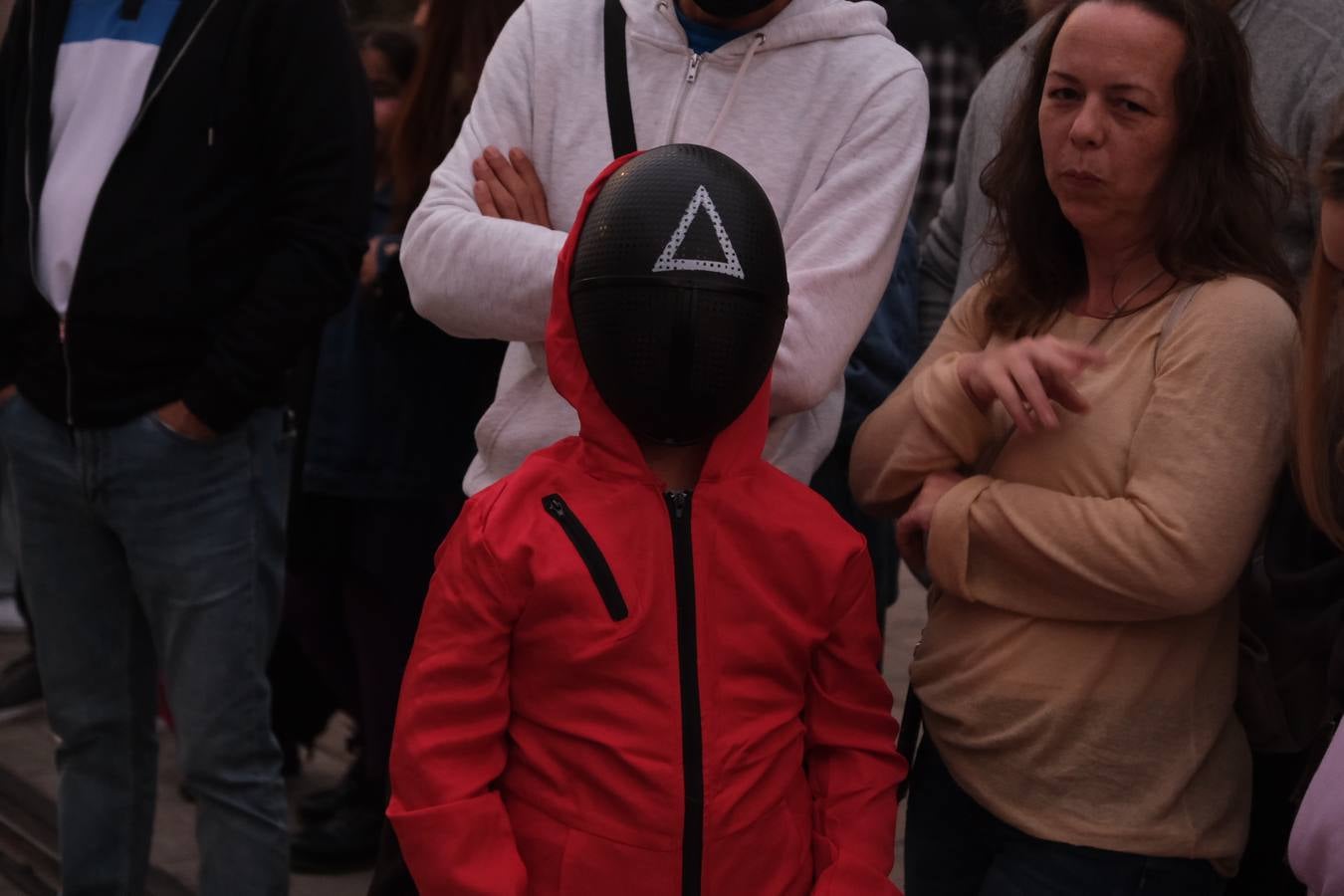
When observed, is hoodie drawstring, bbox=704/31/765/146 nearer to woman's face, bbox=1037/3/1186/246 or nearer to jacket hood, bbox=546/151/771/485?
jacket hood, bbox=546/151/771/485

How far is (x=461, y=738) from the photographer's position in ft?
7.20

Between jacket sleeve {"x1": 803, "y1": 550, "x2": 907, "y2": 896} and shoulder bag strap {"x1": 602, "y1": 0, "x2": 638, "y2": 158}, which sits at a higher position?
shoulder bag strap {"x1": 602, "y1": 0, "x2": 638, "y2": 158}

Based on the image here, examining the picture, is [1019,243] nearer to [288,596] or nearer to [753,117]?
[753,117]

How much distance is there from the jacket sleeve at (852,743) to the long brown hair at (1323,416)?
0.57 meters

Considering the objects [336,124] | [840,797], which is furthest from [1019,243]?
[336,124]

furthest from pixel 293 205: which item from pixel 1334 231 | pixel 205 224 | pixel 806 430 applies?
pixel 1334 231

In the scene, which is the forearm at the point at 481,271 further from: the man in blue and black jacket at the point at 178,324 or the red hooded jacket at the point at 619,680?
the man in blue and black jacket at the point at 178,324

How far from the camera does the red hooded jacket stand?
2172mm

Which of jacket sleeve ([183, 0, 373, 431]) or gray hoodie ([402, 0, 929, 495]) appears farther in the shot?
jacket sleeve ([183, 0, 373, 431])

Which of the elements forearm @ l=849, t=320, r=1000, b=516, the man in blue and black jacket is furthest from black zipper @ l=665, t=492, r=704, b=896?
the man in blue and black jacket

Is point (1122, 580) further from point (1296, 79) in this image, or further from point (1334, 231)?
point (1296, 79)

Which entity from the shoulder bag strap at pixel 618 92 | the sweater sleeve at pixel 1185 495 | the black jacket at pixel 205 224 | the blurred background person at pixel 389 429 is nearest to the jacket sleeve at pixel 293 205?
the black jacket at pixel 205 224

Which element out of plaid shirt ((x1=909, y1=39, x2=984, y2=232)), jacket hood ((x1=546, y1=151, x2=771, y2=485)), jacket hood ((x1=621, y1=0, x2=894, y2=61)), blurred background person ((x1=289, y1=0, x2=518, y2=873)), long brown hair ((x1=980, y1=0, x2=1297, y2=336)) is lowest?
plaid shirt ((x1=909, y1=39, x2=984, y2=232))

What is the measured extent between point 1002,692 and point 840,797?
10.1 inches
